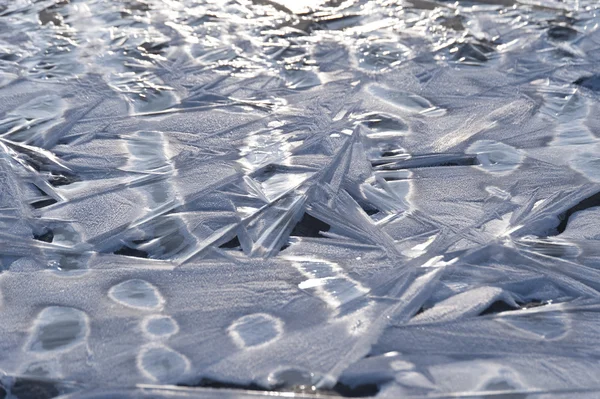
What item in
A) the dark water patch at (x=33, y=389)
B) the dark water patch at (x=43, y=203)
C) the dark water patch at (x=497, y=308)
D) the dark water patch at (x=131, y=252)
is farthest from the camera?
the dark water patch at (x=43, y=203)

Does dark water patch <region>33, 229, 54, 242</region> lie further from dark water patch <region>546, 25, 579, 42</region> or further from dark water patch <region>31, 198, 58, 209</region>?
dark water patch <region>546, 25, 579, 42</region>

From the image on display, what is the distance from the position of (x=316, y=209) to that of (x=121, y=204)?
38 centimetres

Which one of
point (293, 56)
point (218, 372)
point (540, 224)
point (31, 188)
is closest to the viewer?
point (218, 372)

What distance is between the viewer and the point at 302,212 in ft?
4.34

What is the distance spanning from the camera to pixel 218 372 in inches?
38.2

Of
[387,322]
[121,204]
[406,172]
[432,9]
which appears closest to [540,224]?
[406,172]

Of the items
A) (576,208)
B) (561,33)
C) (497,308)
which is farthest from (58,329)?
(561,33)

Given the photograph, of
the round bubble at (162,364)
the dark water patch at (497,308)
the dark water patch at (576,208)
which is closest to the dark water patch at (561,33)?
the dark water patch at (576,208)

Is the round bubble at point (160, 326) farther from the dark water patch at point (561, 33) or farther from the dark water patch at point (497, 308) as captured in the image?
the dark water patch at point (561, 33)

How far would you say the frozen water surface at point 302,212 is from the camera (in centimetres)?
99

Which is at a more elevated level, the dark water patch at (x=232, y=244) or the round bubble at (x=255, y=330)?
the dark water patch at (x=232, y=244)

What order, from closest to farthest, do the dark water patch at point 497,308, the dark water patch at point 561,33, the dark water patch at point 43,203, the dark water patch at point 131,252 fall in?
1. the dark water patch at point 497,308
2. the dark water patch at point 131,252
3. the dark water patch at point 43,203
4. the dark water patch at point 561,33

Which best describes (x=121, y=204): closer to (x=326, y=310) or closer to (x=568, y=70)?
(x=326, y=310)

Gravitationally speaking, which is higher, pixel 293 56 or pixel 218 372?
pixel 293 56
